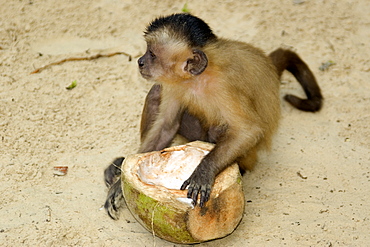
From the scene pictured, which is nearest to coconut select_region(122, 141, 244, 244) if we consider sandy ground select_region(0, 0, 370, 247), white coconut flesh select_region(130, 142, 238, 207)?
white coconut flesh select_region(130, 142, 238, 207)

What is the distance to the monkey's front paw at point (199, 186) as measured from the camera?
136 inches

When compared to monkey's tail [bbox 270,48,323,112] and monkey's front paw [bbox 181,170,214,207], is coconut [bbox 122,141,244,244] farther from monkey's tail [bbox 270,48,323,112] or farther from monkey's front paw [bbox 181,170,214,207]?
monkey's tail [bbox 270,48,323,112]

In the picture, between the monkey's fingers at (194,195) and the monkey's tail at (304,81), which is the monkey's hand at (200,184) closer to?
the monkey's fingers at (194,195)

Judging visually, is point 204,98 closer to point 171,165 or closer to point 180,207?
point 171,165

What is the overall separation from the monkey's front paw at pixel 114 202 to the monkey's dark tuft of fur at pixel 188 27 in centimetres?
124

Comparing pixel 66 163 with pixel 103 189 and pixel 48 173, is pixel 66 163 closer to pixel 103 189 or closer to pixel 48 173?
pixel 48 173

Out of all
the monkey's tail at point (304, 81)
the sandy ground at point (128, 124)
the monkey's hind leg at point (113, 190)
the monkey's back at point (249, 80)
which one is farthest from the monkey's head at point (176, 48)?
the monkey's tail at point (304, 81)

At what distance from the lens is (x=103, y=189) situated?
425 cm

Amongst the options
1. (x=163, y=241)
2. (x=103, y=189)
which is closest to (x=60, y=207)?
(x=103, y=189)

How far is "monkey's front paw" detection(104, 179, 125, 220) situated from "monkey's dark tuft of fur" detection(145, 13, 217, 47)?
1.24 meters

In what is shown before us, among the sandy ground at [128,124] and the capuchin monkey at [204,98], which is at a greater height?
the capuchin monkey at [204,98]

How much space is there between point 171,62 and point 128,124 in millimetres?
1291

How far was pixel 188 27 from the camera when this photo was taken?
3.73m

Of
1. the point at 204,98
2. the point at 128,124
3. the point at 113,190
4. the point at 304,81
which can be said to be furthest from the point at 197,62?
the point at 304,81
